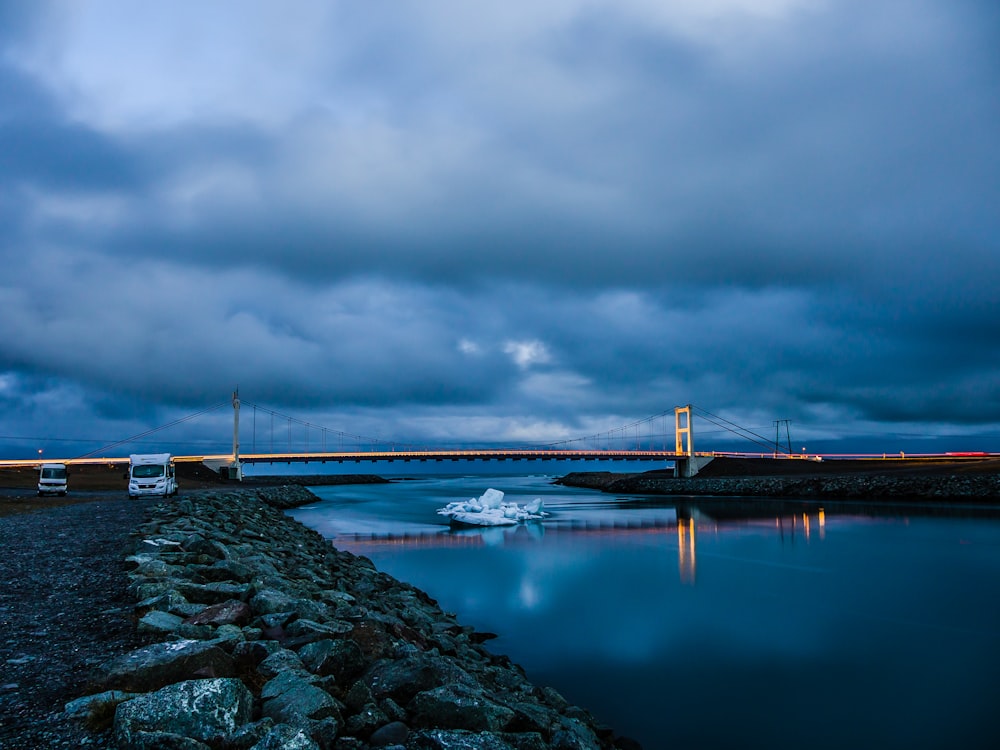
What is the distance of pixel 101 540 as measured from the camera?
13.2 meters

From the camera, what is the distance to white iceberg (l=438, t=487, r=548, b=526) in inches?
1578

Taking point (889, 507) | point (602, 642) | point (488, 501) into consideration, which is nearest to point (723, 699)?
point (602, 642)

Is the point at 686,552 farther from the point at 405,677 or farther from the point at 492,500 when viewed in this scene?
the point at 405,677

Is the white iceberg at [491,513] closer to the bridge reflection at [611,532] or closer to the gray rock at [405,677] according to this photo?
the bridge reflection at [611,532]

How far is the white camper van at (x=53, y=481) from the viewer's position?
32938 mm

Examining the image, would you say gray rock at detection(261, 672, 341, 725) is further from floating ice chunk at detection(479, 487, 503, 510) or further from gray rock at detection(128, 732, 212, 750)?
floating ice chunk at detection(479, 487, 503, 510)

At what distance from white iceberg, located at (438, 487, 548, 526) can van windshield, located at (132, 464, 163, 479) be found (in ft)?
59.2

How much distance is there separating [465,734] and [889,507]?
5189 centimetres

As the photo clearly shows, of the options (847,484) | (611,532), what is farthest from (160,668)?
(847,484)

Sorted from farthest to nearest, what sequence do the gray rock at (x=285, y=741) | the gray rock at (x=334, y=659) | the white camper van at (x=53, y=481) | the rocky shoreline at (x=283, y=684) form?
1. the white camper van at (x=53, y=481)
2. the gray rock at (x=334, y=659)
3. the rocky shoreline at (x=283, y=684)
4. the gray rock at (x=285, y=741)

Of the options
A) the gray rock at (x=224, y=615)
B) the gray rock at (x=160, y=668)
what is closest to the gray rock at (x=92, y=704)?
the gray rock at (x=160, y=668)

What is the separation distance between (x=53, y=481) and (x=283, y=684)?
3605 centimetres

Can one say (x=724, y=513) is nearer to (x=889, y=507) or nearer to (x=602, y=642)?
(x=889, y=507)

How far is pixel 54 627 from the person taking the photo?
22.0 feet
